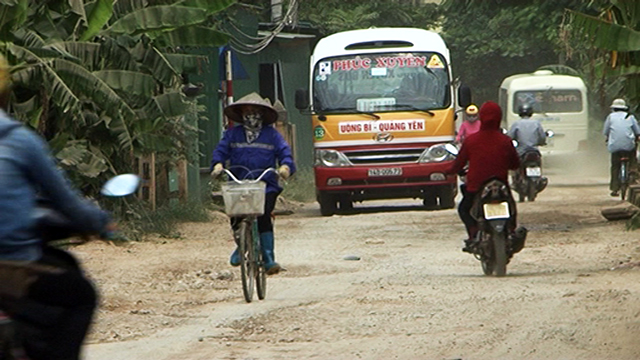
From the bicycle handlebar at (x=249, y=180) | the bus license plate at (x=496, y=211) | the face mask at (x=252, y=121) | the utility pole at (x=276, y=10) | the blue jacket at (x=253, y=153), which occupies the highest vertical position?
the utility pole at (x=276, y=10)

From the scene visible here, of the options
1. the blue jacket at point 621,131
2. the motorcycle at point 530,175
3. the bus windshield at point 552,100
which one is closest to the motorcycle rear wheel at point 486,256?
the motorcycle at point 530,175

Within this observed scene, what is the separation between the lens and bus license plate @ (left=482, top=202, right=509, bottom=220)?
40.3 ft

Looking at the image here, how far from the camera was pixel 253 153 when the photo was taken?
37.7 ft

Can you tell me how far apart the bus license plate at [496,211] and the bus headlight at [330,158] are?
842 cm

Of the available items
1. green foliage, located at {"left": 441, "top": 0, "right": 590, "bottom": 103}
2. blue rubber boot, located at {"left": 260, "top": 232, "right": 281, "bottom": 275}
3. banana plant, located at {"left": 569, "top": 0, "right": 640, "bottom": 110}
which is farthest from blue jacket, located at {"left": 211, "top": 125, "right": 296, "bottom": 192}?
green foliage, located at {"left": 441, "top": 0, "right": 590, "bottom": 103}

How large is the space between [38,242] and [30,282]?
7.0 inches

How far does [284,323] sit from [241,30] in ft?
69.4

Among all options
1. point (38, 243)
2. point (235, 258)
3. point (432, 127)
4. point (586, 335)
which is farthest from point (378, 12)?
point (38, 243)

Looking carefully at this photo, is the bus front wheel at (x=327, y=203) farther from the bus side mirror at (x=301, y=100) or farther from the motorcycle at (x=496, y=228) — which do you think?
the motorcycle at (x=496, y=228)

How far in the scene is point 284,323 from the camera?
9656mm

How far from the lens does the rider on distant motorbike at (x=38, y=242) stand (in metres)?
4.36

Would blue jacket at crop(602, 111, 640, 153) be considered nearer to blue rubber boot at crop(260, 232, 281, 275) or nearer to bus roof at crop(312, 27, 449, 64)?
bus roof at crop(312, 27, 449, 64)

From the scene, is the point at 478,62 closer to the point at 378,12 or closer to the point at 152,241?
the point at 378,12

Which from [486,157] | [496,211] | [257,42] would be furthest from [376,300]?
[257,42]
